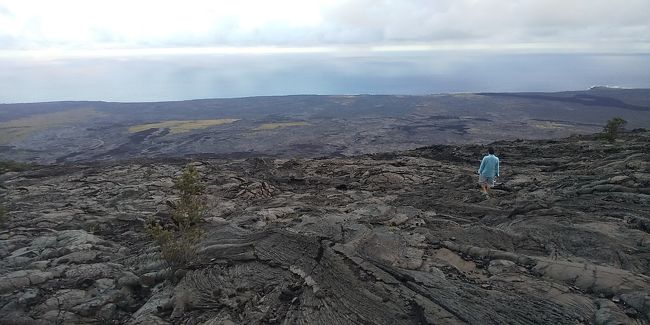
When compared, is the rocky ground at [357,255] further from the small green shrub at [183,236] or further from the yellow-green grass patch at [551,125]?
the yellow-green grass patch at [551,125]

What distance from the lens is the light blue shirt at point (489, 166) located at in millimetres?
14781

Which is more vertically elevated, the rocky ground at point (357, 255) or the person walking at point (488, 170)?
the person walking at point (488, 170)

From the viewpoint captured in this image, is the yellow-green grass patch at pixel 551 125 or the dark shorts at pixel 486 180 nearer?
the dark shorts at pixel 486 180

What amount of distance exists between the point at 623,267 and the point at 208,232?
9.27 metres

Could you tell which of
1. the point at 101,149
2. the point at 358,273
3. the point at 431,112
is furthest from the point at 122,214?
the point at 431,112

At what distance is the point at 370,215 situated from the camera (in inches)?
506

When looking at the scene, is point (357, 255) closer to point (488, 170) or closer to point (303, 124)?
point (488, 170)

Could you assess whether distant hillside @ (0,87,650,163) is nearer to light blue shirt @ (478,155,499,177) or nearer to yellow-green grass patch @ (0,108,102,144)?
yellow-green grass patch @ (0,108,102,144)

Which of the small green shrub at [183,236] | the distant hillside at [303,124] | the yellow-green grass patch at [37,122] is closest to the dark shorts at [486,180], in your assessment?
the small green shrub at [183,236]

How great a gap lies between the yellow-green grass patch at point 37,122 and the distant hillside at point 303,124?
0.24m

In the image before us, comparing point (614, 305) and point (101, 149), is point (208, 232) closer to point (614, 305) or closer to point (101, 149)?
point (614, 305)

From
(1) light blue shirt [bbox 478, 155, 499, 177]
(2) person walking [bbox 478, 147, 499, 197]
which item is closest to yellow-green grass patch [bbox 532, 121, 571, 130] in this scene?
(2) person walking [bbox 478, 147, 499, 197]

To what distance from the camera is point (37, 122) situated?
10400 cm

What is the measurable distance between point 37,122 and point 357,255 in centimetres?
11881
